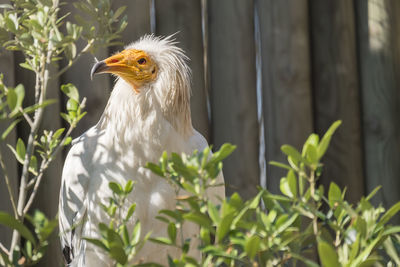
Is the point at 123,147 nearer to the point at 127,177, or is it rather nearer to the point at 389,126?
the point at 127,177

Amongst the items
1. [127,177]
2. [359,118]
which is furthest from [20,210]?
[359,118]

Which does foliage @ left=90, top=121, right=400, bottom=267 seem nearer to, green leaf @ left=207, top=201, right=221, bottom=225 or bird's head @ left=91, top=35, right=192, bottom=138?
green leaf @ left=207, top=201, right=221, bottom=225

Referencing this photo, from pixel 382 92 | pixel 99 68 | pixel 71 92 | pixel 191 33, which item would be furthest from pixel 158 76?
pixel 382 92

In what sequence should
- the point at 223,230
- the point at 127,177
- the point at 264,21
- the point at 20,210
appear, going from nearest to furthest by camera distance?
the point at 223,230 → the point at 20,210 → the point at 127,177 → the point at 264,21

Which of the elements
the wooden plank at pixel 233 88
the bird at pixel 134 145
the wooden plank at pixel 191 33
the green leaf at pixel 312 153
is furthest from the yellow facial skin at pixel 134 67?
the green leaf at pixel 312 153

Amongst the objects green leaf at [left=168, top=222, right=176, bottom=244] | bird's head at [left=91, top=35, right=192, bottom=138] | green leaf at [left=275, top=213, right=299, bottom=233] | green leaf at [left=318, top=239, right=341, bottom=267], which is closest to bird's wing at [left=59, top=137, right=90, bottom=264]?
bird's head at [left=91, top=35, right=192, bottom=138]

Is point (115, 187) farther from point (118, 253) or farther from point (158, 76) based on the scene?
point (158, 76)

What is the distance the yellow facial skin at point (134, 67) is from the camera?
2.41 meters

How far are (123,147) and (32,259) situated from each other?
136cm

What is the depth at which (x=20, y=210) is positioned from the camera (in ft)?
4.53

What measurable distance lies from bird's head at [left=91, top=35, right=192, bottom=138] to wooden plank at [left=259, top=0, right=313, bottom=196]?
81 centimetres

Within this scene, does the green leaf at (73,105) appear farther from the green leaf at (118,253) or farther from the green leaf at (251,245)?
the green leaf at (251,245)

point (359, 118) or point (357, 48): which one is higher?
point (357, 48)

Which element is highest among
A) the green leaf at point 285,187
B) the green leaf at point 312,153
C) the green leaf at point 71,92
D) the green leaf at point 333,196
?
the green leaf at point 71,92
